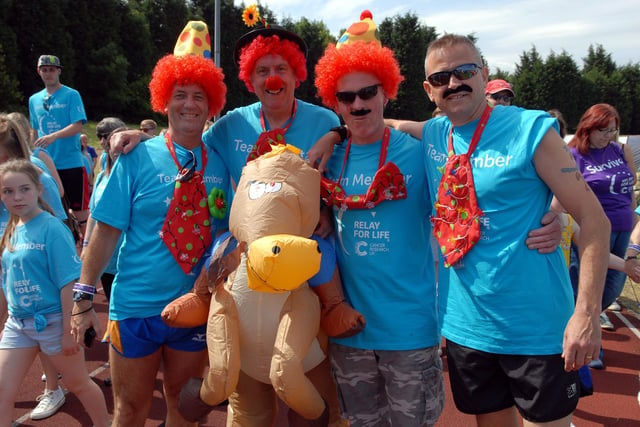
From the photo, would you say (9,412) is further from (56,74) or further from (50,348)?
(56,74)

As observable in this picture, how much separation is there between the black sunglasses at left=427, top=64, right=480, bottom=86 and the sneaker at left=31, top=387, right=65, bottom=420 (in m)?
3.74

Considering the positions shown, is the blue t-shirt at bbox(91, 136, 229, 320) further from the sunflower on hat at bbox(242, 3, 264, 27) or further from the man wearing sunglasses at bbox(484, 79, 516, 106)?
the man wearing sunglasses at bbox(484, 79, 516, 106)

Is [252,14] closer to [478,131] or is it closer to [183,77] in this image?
[183,77]

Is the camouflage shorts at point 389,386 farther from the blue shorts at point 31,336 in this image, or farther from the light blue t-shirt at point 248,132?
the blue shorts at point 31,336

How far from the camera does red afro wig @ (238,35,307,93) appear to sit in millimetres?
2885

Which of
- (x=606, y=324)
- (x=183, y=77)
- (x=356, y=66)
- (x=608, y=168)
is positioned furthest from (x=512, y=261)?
(x=606, y=324)

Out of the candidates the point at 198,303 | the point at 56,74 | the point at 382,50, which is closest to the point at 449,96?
the point at 382,50

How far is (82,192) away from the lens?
6.85 metres

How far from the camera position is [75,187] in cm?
679

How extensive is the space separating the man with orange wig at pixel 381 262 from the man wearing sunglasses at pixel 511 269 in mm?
183

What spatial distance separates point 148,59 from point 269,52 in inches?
1365

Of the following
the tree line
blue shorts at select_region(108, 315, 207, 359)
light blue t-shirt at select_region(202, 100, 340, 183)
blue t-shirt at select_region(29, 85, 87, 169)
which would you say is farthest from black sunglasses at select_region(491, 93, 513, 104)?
the tree line

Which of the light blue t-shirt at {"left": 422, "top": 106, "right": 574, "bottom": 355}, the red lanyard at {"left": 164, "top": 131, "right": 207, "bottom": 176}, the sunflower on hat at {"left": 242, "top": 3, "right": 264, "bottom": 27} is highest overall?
the sunflower on hat at {"left": 242, "top": 3, "right": 264, "bottom": 27}

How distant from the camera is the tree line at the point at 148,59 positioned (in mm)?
25391
